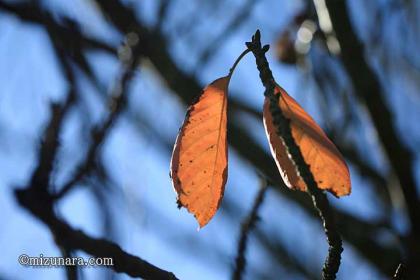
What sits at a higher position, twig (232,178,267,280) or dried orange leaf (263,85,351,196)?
dried orange leaf (263,85,351,196)

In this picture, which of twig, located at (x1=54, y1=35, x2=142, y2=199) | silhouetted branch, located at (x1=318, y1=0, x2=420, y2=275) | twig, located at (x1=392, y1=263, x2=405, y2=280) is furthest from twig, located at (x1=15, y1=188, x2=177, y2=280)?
silhouetted branch, located at (x1=318, y1=0, x2=420, y2=275)

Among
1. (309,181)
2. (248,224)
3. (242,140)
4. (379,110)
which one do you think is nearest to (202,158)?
(248,224)

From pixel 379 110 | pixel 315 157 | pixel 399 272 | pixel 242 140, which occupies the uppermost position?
pixel 242 140

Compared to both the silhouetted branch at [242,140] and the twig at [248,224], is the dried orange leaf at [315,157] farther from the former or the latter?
the silhouetted branch at [242,140]

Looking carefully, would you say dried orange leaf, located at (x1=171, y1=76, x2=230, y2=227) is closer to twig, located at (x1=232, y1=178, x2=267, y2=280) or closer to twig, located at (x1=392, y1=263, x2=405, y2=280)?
twig, located at (x1=232, y1=178, x2=267, y2=280)

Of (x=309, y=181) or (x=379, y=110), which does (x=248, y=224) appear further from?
(x=379, y=110)

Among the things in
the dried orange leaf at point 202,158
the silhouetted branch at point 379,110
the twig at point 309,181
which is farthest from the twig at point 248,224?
the silhouetted branch at point 379,110

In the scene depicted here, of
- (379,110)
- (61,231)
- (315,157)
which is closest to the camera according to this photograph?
(61,231)

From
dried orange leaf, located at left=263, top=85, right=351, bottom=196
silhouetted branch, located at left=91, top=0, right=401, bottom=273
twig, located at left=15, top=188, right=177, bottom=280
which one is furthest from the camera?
silhouetted branch, located at left=91, top=0, right=401, bottom=273
